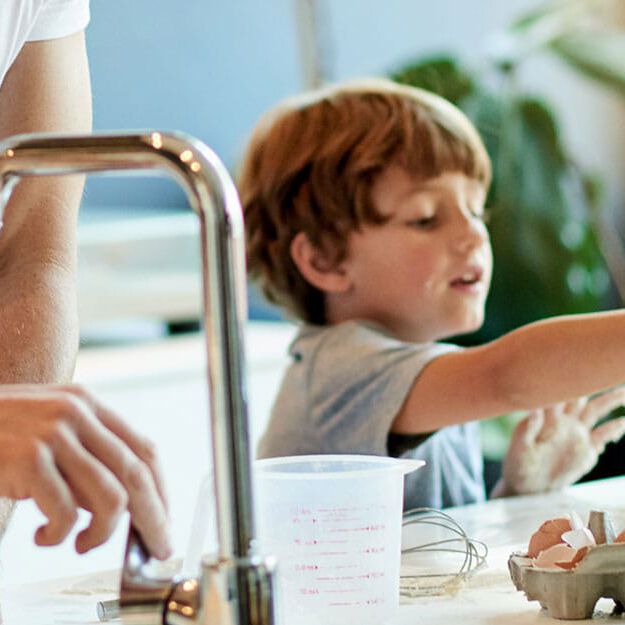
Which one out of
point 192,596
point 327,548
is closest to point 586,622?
point 327,548

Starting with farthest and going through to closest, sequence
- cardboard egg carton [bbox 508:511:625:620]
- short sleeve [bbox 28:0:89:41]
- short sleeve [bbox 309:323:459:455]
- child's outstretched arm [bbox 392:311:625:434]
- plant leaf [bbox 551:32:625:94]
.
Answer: plant leaf [bbox 551:32:625:94] → short sleeve [bbox 309:323:459:455] → child's outstretched arm [bbox 392:311:625:434] → short sleeve [bbox 28:0:89:41] → cardboard egg carton [bbox 508:511:625:620]

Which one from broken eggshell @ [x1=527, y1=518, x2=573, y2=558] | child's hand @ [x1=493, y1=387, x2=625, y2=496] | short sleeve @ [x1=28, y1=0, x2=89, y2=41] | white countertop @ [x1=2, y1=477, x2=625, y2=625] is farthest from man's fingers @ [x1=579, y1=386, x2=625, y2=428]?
short sleeve @ [x1=28, y1=0, x2=89, y2=41]

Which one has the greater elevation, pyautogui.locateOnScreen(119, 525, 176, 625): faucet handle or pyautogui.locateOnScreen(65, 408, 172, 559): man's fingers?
pyautogui.locateOnScreen(65, 408, 172, 559): man's fingers

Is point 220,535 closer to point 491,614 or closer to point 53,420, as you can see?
point 53,420

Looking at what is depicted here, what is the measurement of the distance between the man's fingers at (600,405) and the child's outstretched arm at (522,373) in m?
0.16

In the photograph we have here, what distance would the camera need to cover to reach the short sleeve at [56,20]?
117cm

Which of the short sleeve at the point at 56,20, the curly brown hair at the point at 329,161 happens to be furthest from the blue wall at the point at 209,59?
the short sleeve at the point at 56,20

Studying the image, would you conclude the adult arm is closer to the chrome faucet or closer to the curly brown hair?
the chrome faucet

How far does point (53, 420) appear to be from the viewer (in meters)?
0.66

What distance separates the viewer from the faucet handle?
2.27 ft

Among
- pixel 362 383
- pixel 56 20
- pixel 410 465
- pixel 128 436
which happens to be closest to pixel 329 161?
pixel 362 383

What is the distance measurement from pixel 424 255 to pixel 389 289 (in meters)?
0.06

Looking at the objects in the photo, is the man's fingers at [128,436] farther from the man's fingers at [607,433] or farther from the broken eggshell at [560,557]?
the man's fingers at [607,433]

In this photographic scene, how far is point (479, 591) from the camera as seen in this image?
40.9 inches
